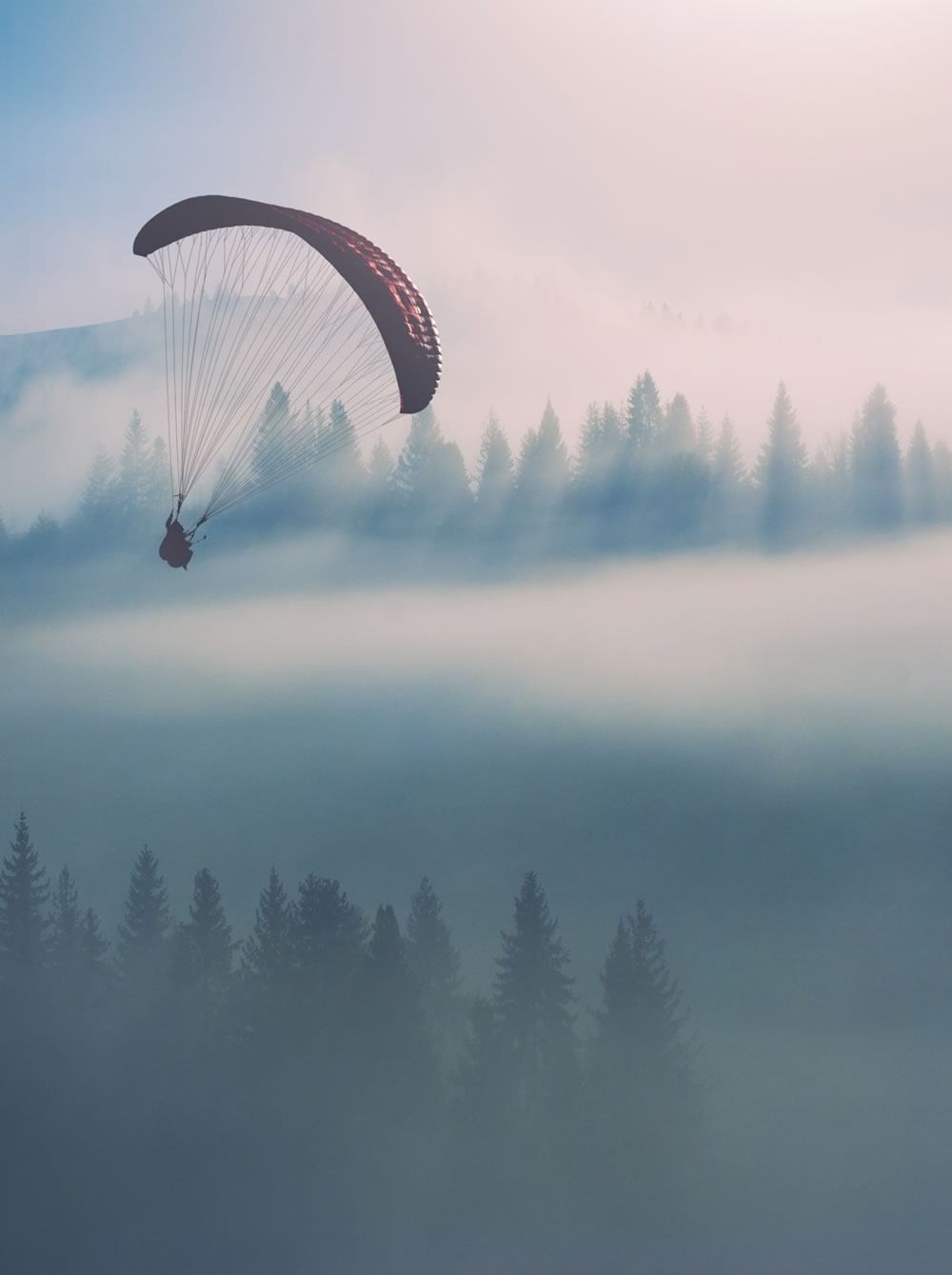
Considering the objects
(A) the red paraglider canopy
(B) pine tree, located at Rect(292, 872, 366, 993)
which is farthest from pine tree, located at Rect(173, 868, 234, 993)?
(A) the red paraglider canopy

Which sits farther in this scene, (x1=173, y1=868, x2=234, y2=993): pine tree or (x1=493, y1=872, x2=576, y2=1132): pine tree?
(x1=173, y1=868, x2=234, y2=993): pine tree

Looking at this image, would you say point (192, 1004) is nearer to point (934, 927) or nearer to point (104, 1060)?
point (104, 1060)

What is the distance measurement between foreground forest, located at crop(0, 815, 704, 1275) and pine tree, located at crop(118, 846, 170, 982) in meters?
0.35

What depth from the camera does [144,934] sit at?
83.1m

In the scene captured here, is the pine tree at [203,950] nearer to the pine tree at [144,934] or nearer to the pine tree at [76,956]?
the pine tree at [144,934]

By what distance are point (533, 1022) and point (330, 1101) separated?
10.9m

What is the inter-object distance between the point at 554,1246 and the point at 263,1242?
13905 millimetres

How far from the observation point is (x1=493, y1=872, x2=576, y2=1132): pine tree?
253ft

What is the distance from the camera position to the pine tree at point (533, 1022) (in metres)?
77.2

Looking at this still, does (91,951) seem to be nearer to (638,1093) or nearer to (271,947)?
→ (271,947)

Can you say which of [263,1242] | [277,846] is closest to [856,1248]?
[263,1242]

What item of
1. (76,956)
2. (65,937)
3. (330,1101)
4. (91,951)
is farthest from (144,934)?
(330,1101)

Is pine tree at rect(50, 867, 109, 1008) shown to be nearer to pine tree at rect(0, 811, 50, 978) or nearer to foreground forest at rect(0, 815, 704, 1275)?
foreground forest at rect(0, 815, 704, 1275)

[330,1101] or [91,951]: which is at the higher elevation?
[91,951]
